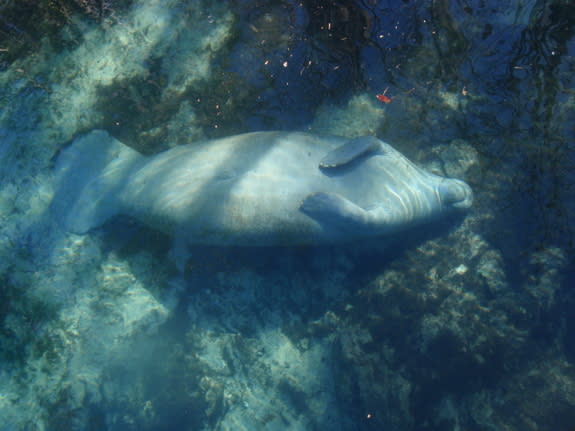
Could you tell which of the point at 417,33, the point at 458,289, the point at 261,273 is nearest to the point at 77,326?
the point at 261,273

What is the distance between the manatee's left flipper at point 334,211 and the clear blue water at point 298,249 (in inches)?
26.9

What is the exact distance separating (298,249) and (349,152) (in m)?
1.55

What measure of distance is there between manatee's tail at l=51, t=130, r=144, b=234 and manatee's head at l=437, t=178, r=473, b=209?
4336 millimetres

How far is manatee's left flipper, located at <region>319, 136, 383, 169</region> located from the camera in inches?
174

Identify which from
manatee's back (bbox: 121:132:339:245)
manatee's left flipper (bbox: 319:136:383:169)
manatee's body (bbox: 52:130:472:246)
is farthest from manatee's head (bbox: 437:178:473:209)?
manatee's back (bbox: 121:132:339:245)

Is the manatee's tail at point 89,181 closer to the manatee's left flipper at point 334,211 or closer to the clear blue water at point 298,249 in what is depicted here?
the clear blue water at point 298,249

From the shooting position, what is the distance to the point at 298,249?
4777mm

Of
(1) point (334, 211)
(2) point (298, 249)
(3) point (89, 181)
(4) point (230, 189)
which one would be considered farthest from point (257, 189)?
(3) point (89, 181)

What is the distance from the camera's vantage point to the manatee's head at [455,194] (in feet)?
15.3

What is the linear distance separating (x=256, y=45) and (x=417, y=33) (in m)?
2.56

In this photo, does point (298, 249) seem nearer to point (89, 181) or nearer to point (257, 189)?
point (257, 189)

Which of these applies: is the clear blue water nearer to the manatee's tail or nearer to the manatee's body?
the manatee's tail

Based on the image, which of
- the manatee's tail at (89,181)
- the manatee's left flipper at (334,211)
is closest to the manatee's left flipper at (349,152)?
the manatee's left flipper at (334,211)

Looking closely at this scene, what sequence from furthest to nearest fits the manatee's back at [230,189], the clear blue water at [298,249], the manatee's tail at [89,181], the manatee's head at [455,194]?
the manatee's head at [455,194] → the manatee's tail at [89,181] → the clear blue water at [298,249] → the manatee's back at [230,189]
